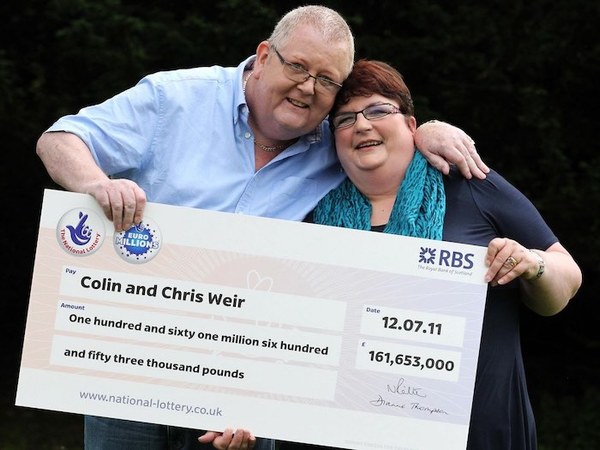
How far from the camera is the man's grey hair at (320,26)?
3.31 meters

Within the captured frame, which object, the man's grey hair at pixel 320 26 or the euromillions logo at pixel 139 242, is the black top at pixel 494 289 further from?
the euromillions logo at pixel 139 242

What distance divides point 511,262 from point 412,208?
365 millimetres

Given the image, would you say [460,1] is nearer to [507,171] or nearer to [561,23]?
[561,23]

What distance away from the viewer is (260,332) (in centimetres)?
326

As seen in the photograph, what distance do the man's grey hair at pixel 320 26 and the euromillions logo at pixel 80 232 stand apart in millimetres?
824

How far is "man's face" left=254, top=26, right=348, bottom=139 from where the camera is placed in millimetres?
3307

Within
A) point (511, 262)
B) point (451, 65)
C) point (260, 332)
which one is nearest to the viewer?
point (511, 262)

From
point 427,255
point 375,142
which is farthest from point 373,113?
point 427,255

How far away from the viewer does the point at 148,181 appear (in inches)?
135

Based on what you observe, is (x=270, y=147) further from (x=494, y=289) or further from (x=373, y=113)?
(x=494, y=289)

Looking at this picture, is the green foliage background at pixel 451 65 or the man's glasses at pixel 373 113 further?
the green foliage background at pixel 451 65

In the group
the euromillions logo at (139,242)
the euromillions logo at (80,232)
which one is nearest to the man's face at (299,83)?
the euromillions logo at (139,242)

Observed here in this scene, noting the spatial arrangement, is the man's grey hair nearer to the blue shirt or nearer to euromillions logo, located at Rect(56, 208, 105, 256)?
the blue shirt

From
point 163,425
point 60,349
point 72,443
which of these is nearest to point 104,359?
point 60,349
